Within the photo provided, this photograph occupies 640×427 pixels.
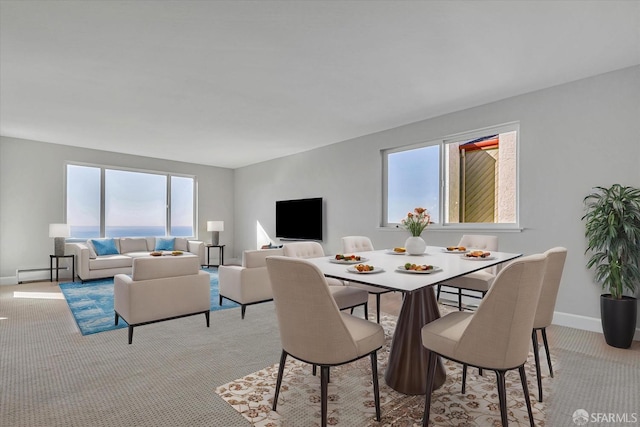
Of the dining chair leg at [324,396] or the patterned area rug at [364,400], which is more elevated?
the dining chair leg at [324,396]

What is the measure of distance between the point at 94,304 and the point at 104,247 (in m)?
2.46

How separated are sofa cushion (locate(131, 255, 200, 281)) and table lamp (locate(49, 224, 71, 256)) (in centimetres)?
390

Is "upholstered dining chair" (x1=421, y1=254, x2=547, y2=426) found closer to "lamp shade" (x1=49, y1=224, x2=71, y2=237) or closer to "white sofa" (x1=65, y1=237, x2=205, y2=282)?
"white sofa" (x1=65, y1=237, x2=205, y2=282)

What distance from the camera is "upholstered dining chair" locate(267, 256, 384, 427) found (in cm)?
155

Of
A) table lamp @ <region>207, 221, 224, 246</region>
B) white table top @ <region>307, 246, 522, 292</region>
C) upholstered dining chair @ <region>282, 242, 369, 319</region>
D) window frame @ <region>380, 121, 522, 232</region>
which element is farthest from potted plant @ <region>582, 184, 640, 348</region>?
table lamp @ <region>207, 221, 224, 246</region>

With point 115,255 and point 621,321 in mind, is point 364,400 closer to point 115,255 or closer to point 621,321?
point 621,321

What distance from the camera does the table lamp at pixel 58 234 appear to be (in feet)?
18.8

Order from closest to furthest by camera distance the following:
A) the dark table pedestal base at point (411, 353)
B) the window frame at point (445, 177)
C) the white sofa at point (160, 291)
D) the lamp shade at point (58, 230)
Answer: the dark table pedestal base at point (411, 353) < the white sofa at point (160, 291) < the window frame at point (445, 177) < the lamp shade at point (58, 230)

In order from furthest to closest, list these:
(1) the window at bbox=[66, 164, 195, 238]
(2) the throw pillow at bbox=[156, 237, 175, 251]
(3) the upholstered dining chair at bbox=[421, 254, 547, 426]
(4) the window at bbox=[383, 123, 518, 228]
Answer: (2) the throw pillow at bbox=[156, 237, 175, 251] → (1) the window at bbox=[66, 164, 195, 238] → (4) the window at bbox=[383, 123, 518, 228] → (3) the upholstered dining chair at bbox=[421, 254, 547, 426]

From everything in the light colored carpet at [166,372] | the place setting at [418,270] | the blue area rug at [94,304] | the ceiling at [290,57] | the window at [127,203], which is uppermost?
the ceiling at [290,57]

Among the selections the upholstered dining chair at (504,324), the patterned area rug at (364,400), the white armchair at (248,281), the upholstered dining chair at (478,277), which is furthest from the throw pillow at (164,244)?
the upholstered dining chair at (504,324)

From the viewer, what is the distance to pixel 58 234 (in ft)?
18.9

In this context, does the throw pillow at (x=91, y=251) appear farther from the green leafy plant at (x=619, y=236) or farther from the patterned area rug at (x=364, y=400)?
the green leafy plant at (x=619, y=236)

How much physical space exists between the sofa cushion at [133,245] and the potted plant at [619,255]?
7.66 meters
